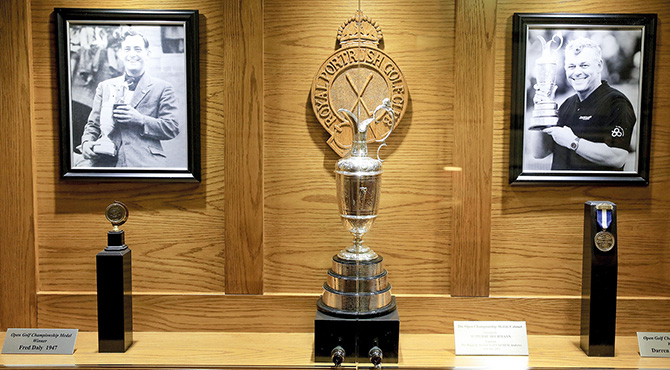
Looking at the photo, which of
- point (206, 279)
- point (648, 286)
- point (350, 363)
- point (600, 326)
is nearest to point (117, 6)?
point (206, 279)

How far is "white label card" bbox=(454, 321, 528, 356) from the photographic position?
2246mm

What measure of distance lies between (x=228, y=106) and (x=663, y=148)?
1919mm

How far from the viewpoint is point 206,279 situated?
2533mm

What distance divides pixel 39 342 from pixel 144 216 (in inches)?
25.7

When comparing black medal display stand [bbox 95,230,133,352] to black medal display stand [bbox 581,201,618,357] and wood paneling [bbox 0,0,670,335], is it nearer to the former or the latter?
wood paneling [bbox 0,0,670,335]

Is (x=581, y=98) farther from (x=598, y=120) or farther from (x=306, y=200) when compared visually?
(x=306, y=200)

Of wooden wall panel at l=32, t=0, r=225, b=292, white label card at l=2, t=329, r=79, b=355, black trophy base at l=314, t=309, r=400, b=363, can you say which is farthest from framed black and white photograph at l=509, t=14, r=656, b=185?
white label card at l=2, t=329, r=79, b=355

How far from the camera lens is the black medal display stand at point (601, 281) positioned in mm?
2211

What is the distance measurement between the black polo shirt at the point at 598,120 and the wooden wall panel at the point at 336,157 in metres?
0.50

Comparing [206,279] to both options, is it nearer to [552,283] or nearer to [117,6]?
[117,6]

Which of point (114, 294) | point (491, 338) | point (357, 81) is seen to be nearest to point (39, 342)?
point (114, 294)

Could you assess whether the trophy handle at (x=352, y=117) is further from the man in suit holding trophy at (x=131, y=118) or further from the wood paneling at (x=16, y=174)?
the wood paneling at (x=16, y=174)

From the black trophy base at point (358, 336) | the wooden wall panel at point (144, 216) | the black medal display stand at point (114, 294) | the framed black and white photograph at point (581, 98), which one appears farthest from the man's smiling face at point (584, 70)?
the black medal display stand at point (114, 294)

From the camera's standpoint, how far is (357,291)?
2232 millimetres
